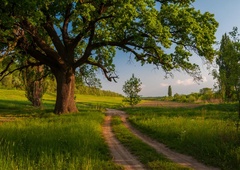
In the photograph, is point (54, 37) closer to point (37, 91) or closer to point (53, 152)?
point (37, 91)

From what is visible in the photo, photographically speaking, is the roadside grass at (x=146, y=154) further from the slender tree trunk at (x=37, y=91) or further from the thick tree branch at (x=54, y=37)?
the slender tree trunk at (x=37, y=91)

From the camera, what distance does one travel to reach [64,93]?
88.4 ft

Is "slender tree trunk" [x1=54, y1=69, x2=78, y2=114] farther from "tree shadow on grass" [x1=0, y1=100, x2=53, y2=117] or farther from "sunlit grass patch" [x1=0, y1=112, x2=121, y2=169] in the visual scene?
"sunlit grass patch" [x1=0, y1=112, x2=121, y2=169]

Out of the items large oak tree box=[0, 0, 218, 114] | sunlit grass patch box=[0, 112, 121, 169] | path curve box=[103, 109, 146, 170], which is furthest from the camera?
large oak tree box=[0, 0, 218, 114]

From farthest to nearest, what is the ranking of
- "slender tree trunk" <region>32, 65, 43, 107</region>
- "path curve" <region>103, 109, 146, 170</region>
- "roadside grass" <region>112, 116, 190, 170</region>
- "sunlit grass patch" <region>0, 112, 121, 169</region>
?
1. "slender tree trunk" <region>32, 65, 43, 107</region>
2. "path curve" <region>103, 109, 146, 170</region>
3. "roadside grass" <region>112, 116, 190, 170</region>
4. "sunlit grass patch" <region>0, 112, 121, 169</region>

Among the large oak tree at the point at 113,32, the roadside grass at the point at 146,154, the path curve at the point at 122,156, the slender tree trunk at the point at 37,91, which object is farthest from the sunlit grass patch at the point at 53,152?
the slender tree trunk at the point at 37,91

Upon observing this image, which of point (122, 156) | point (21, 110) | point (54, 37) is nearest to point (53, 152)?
point (122, 156)

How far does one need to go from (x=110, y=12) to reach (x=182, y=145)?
14.7 metres

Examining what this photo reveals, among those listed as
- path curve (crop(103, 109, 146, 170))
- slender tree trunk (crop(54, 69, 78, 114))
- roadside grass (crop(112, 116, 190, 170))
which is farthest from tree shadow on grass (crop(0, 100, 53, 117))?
path curve (crop(103, 109, 146, 170))

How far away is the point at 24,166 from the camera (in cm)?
772

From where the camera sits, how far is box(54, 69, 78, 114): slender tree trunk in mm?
26859

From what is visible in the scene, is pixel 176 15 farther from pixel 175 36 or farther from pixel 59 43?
pixel 59 43

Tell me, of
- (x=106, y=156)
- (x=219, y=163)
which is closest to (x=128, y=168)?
(x=106, y=156)

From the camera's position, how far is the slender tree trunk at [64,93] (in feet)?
88.1
